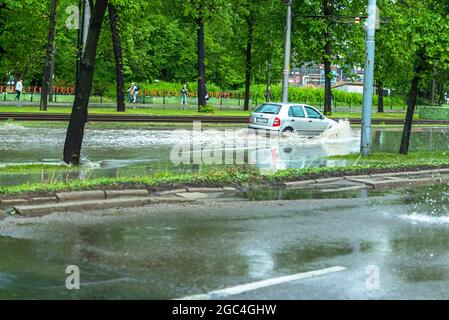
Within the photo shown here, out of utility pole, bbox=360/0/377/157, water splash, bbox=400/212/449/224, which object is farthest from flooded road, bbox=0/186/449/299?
utility pole, bbox=360/0/377/157

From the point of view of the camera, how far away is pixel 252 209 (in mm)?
11266

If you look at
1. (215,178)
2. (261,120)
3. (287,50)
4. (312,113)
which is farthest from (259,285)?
(287,50)

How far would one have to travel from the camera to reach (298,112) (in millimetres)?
29234

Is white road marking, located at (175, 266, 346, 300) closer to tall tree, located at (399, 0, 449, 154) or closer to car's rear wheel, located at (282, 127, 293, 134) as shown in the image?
tall tree, located at (399, 0, 449, 154)

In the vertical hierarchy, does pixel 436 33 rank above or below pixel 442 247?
above

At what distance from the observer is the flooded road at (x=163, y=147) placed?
1708 centimetres

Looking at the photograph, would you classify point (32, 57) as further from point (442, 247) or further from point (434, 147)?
point (442, 247)

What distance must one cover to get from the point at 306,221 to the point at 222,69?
6732 centimetres

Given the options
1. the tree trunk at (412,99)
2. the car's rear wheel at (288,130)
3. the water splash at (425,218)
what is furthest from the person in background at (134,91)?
the water splash at (425,218)

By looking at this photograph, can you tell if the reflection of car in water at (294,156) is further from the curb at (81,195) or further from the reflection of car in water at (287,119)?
the curb at (81,195)

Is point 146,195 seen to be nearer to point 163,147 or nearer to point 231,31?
point 163,147

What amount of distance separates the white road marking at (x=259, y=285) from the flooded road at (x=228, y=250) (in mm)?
96

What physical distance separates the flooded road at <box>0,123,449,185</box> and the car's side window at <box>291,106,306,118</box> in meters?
1.08

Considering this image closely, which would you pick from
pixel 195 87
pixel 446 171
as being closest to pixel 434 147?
pixel 446 171
